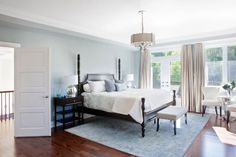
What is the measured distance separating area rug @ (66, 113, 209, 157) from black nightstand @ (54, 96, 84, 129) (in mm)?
379

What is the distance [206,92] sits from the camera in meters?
6.12

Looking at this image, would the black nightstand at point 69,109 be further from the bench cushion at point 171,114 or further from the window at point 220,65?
the window at point 220,65

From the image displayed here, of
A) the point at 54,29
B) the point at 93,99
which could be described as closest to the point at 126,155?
the point at 93,99

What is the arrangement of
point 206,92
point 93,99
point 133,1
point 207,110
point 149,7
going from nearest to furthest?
1. point 133,1
2. point 149,7
3. point 93,99
4. point 206,92
5. point 207,110

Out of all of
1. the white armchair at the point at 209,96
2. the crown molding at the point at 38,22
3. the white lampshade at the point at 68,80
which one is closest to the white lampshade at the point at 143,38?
the crown molding at the point at 38,22

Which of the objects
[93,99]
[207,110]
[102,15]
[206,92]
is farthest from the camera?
[207,110]

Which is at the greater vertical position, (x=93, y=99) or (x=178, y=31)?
(x=178, y=31)

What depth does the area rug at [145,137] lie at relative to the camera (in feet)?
10.8

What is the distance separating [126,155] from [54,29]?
12.0ft

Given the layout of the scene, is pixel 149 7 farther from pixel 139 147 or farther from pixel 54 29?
pixel 139 147

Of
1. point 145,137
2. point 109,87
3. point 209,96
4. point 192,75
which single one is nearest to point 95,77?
point 109,87

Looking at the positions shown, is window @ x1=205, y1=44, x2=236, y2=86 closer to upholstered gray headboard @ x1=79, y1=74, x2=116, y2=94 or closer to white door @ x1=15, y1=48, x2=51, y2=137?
upholstered gray headboard @ x1=79, y1=74, x2=116, y2=94

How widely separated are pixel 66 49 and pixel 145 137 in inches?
136

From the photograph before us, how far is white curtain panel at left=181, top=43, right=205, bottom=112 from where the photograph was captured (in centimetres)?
646
